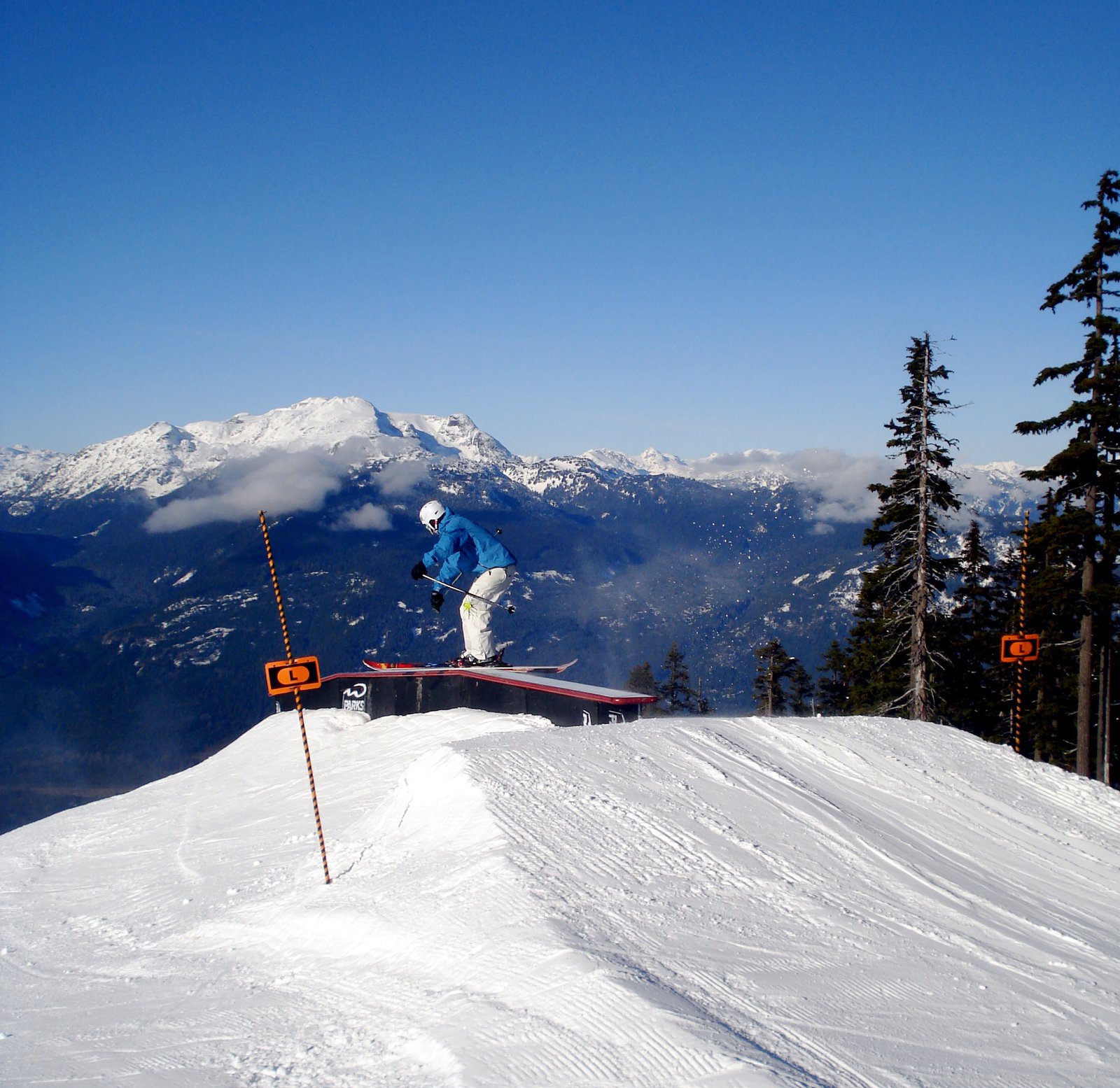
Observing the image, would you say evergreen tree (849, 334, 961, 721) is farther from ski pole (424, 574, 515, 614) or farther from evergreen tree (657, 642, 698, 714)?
evergreen tree (657, 642, 698, 714)

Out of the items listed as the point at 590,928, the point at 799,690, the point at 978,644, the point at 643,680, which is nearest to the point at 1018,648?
the point at 590,928

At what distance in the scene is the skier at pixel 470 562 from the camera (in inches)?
711

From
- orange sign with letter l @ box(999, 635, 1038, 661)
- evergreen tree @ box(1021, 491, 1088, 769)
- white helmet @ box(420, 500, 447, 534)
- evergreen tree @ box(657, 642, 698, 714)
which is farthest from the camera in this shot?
evergreen tree @ box(657, 642, 698, 714)

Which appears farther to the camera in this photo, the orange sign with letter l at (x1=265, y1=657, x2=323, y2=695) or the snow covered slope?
the orange sign with letter l at (x1=265, y1=657, x2=323, y2=695)

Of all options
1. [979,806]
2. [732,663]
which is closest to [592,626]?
[732,663]

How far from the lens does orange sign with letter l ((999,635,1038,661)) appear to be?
15.8 meters

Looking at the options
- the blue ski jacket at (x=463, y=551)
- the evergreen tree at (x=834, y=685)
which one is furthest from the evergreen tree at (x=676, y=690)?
the blue ski jacket at (x=463, y=551)

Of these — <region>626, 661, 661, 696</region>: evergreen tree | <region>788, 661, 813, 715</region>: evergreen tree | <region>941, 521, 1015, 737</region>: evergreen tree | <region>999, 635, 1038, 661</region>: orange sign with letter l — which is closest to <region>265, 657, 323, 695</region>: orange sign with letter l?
<region>999, 635, 1038, 661</region>: orange sign with letter l

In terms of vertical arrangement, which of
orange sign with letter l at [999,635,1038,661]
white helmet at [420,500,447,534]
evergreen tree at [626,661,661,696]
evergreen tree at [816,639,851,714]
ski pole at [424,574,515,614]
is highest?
white helmet at [420,500,447,534]

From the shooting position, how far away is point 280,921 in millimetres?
7395

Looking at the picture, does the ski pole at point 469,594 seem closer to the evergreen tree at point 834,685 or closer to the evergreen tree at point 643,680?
the evergreen tree at point 834,685

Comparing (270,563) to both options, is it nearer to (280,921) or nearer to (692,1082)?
(280,921)

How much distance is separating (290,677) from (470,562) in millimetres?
9175

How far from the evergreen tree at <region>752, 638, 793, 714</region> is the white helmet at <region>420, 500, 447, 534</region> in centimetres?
2555
